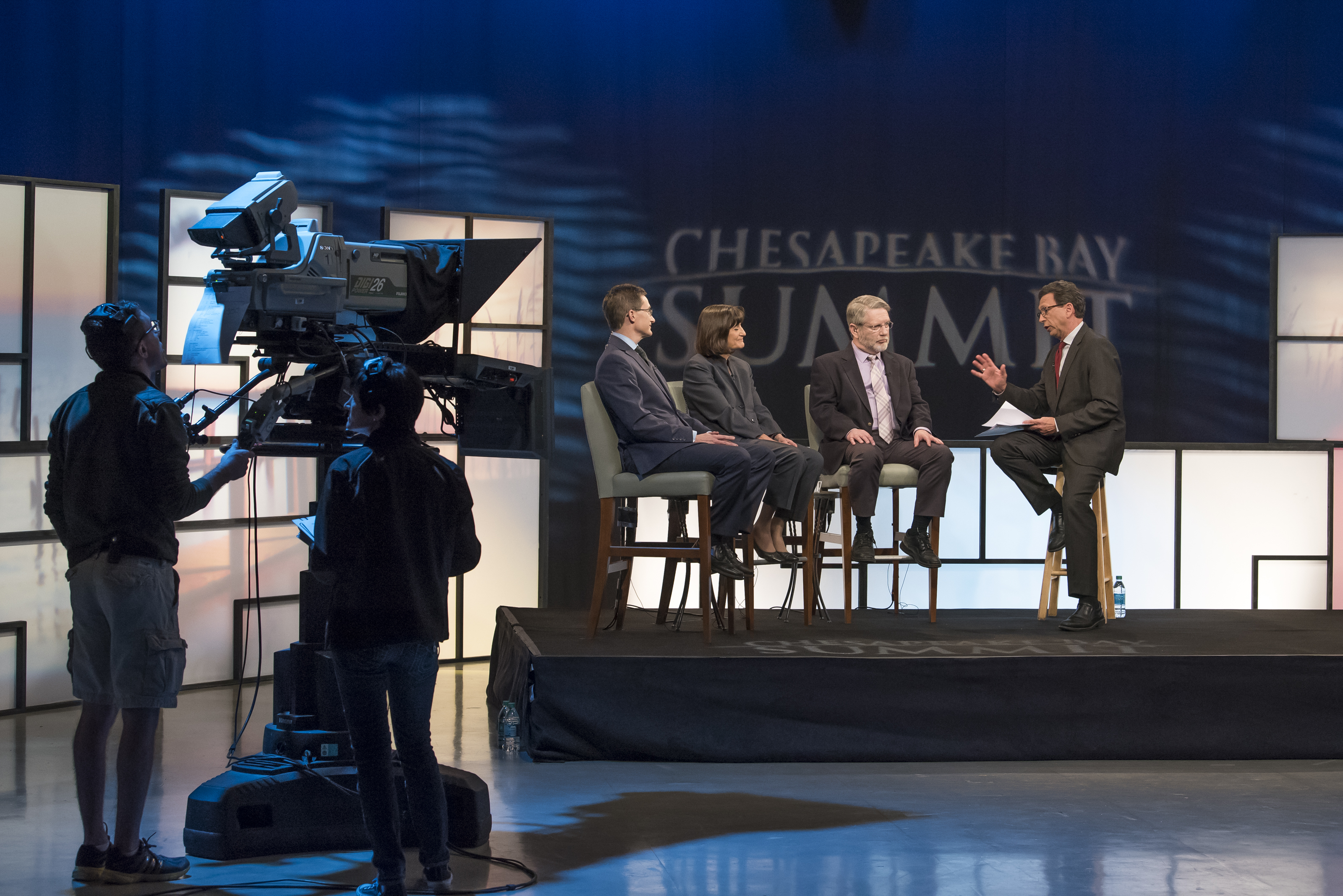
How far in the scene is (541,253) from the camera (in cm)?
630

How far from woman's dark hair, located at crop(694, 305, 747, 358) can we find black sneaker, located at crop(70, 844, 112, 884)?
119 inches

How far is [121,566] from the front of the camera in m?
2.88

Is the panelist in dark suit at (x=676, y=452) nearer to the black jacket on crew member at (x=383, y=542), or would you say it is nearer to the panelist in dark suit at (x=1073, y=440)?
the panelist in dark suit at (x=1073, y=440)

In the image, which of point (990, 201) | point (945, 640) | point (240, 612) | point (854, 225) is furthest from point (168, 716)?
point (990, 201)

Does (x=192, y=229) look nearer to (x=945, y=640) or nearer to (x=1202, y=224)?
(x=945, y=640)

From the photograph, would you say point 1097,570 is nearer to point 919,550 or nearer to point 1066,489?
point 1066,489

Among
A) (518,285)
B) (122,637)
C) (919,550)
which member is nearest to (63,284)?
(518,285)

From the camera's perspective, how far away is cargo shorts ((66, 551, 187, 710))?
9.43 feet

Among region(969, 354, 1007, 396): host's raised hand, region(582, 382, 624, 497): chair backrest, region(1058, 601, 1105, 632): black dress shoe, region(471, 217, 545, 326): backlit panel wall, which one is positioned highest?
region(471, 217, 545, 326): backlit panel wall

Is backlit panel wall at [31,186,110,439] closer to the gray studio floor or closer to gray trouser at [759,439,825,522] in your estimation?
the gray studio floor

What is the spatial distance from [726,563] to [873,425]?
105 cm

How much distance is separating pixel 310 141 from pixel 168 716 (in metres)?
2.49

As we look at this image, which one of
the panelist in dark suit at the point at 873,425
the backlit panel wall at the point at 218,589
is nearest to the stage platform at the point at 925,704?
the panelist in dark suit at the point at 873,425

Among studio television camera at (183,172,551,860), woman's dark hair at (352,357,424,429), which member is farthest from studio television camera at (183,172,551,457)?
woman's dark hair at (352,357,424,429)
